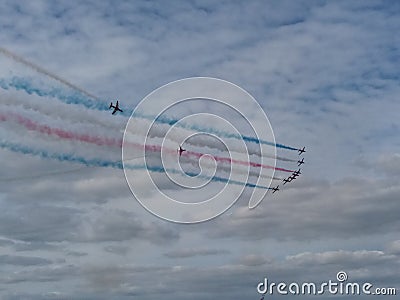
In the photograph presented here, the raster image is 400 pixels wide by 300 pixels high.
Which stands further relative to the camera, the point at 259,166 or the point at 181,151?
the point at 259,166

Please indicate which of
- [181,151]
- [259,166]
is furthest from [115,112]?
[259,166]

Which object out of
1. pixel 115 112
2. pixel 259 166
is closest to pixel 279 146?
pixel 259 166

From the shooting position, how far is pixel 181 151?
164500 mm

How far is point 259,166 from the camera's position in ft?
607

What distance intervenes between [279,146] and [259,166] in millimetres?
8671

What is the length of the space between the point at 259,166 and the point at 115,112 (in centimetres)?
4676

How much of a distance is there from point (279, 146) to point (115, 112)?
158 ft

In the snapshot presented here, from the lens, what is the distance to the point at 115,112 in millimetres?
161625

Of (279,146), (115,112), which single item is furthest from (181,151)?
(279,146)

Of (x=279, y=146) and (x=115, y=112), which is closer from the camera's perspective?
(x=115, y=112)

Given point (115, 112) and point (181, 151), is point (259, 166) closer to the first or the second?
point (181, 151)

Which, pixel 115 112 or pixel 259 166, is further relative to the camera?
pixel 259 166

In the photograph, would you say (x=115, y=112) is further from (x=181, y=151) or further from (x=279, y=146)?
(x=279, y=146)

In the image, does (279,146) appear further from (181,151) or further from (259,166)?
(181,151)
